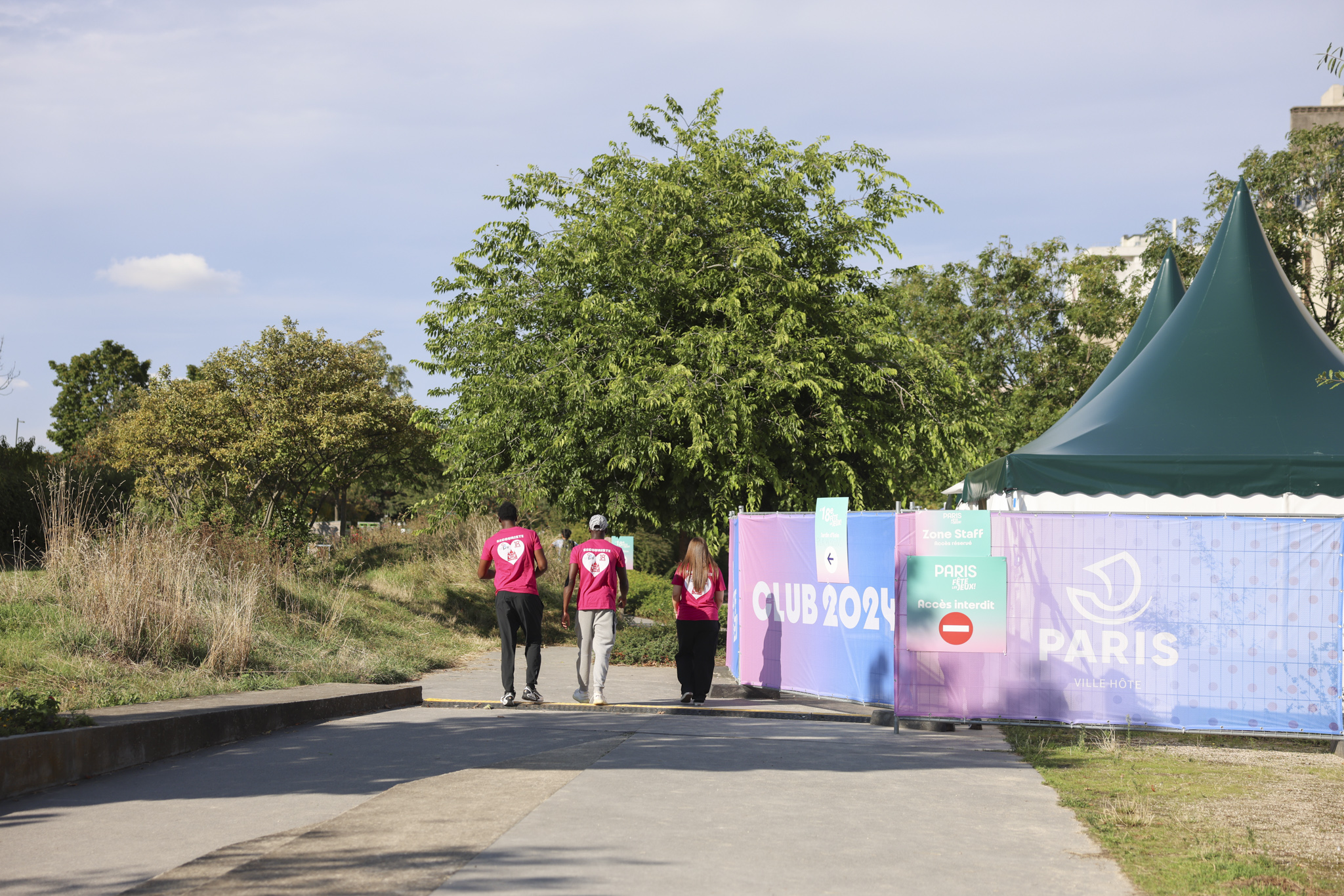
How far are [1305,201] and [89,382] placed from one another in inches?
2911

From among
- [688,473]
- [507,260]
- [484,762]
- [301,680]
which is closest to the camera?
[484,762]

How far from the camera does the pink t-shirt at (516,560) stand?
1153 centimetres

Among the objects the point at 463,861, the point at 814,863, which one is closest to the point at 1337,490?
the point at 814,863

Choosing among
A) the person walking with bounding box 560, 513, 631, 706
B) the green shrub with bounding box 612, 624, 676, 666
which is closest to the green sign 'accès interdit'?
the person walking with bounding box 560, 513, 631, 706

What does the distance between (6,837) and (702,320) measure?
544 inches

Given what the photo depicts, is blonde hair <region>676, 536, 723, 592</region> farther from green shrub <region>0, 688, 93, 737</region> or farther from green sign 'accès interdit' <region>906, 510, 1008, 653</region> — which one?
green shrub <region>0, 688, 93, 737</region>

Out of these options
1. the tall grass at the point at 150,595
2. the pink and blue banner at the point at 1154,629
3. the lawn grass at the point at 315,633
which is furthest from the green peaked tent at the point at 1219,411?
the tall grass at the point at 150,595

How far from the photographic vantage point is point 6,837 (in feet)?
18.6

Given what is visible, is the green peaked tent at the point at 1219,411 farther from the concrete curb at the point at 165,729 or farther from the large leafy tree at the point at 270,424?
the large leafy tree at the point at 270,424

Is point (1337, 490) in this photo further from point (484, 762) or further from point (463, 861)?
point (463, 861)

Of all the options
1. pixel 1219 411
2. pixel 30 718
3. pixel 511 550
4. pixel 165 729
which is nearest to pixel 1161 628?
pixel 1219 411

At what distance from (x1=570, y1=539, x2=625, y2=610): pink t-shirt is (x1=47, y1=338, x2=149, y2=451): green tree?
71.1 m

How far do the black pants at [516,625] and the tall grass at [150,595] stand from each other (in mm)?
2665

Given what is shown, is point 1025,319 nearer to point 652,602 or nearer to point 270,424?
point 652,602
